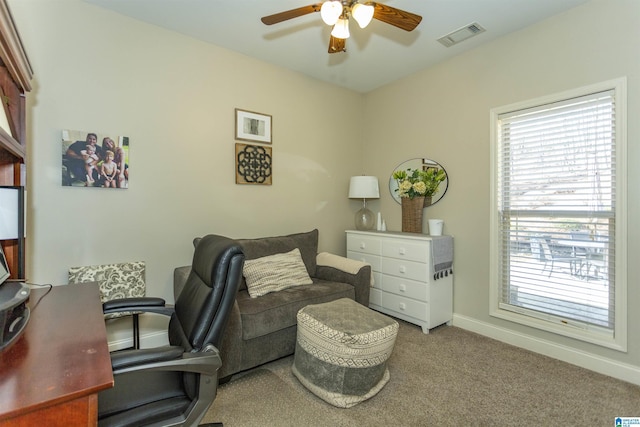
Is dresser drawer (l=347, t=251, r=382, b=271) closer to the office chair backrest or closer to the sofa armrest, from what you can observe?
the sofa armrest

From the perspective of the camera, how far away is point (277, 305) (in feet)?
7.45

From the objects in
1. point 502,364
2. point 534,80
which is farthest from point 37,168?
point 534,80

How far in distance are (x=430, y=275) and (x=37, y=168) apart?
319cm

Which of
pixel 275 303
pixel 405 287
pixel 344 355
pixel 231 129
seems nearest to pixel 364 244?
pixel 405 287

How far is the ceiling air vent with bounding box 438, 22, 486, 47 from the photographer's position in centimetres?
259

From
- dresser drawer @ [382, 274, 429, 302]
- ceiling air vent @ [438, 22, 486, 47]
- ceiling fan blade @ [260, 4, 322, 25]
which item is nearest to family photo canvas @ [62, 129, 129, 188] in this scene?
ceiling fan blade @ [260, 4, 322, 25]

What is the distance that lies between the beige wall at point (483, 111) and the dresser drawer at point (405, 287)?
48 cm

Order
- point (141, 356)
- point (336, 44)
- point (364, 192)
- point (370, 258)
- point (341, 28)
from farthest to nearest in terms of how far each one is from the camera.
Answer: point (364, 192)
point (370, 258)
point (336, 44)
point (341, 28)
point (141, 356)

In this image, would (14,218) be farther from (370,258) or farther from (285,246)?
(370,258)

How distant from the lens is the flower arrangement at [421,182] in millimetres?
3178

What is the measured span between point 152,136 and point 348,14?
5.91 feet

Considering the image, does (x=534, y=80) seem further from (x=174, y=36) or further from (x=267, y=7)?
(x=174, y=36)

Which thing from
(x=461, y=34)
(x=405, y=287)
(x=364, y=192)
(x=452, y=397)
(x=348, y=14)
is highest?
(x=461, y=34)

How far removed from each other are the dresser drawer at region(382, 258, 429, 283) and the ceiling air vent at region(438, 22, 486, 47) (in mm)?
2064
